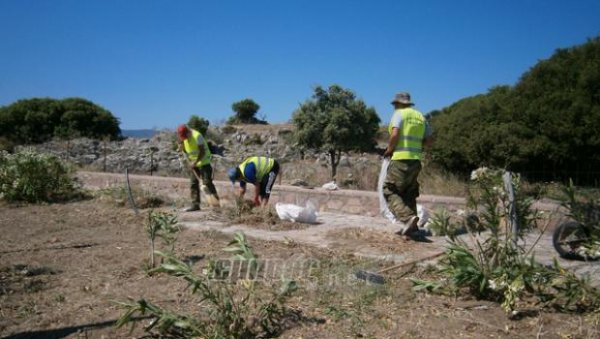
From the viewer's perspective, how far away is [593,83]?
25.2 feet

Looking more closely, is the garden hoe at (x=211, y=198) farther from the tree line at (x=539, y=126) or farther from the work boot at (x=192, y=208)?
the tree line at (x=539, y=126)

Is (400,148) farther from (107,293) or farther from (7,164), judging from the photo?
(7,164)

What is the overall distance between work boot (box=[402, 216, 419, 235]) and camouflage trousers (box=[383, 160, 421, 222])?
113 millimetres

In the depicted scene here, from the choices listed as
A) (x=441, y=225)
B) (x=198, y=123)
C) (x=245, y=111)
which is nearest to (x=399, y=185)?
(x=441, y=225)

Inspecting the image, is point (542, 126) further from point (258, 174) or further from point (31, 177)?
point (31, 177)

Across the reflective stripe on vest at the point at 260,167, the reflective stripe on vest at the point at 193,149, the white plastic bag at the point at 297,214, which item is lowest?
the white plastic bag at the point at 297,214

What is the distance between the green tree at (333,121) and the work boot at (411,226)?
9238 mm

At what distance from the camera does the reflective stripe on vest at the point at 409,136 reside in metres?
4.88

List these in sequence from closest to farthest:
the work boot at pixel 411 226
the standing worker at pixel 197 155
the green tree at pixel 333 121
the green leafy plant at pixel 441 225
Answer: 1. the green leafy plant at pixel 441 225
2. the work boot at pixel 411 226
3. the standing worker at pixel 197 155
4. the green tree at pixel 333 121

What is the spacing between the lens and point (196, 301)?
3.02 metres

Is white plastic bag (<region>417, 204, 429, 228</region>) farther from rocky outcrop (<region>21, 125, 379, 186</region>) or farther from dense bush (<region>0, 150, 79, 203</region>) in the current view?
dense bush (<region>0, 150, 79, 203</region>)

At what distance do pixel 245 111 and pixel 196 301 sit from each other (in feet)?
132

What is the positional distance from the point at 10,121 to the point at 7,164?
24650mm

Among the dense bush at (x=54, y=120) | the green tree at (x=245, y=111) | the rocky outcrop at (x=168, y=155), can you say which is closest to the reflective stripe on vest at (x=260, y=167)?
the rocky outcrop at (x=168, y=155)
